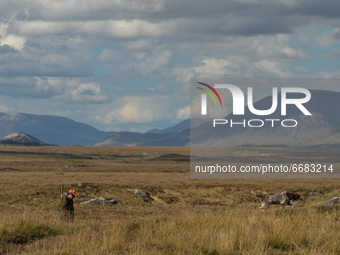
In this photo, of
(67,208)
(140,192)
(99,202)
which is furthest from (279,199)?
(140,192)

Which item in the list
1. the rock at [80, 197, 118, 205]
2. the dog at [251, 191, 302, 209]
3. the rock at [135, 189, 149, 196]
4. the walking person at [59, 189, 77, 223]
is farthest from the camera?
the rock at [135, 189, 149, 196]

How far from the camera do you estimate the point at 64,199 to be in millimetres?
21156

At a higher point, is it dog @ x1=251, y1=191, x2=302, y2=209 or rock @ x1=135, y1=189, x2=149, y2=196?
dog @ x1=251, y1=191, x2=302, y2=209

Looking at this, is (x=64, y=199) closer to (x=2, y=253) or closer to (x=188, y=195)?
(x=2, y=253)

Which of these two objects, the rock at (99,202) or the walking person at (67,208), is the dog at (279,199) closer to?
the walking person at (67,208)

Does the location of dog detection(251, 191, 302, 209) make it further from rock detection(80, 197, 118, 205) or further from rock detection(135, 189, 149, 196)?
rock detection(135, 189, 149, 196)

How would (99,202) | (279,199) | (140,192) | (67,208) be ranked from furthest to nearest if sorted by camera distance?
(140,192) < (99,202) < (279,199) < (67,208)

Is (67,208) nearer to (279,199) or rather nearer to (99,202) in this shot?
(279,199)

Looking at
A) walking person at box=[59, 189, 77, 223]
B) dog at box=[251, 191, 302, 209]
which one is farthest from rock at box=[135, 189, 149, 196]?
walking person at box=[59, 189, 77, 223]

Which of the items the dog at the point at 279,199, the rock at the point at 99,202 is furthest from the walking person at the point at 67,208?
the rock at the point at 99,202

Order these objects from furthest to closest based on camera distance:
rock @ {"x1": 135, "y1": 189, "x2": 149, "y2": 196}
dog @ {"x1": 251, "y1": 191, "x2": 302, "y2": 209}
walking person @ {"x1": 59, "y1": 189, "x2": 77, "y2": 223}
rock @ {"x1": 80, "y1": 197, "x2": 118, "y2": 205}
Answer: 1. rock @ {"x1": 135, "y1": 189, "x2": 149, "y2": 196}
2. rock @ {"x1": 80, "y1": 197, "x2": 118, "y2": 205}
3. dog @ {"x1": 251, "y1": 191, "x2": 302, "y2": 209}
4. walking person @ {"x1": 59, "y1": 189, "x2": 77, "y2": 223}

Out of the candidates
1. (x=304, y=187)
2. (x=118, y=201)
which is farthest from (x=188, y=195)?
(x=304, y=187)

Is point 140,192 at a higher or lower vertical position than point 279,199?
lower

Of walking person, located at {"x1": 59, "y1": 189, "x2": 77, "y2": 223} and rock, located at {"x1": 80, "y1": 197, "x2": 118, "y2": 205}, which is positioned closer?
walking person, located at {"x1": 59, "y1": 189, "x2": 77, "y2": 223}
